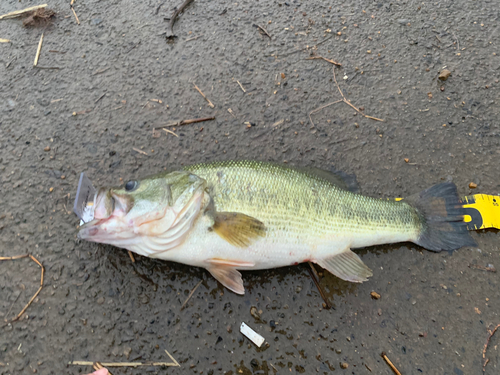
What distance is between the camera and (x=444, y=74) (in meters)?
3.03

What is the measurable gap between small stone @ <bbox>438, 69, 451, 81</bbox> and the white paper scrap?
3134 mm

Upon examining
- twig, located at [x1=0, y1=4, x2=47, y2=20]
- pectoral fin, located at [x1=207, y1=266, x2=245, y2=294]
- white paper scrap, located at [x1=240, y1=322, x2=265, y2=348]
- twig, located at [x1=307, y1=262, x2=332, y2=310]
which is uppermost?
twig, located at [x1=0, y1=4, x2=47, y2=20]

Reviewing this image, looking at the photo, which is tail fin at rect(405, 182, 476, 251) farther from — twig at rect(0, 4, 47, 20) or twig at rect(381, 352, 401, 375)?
twig at rect(0, 4, 47, 20)

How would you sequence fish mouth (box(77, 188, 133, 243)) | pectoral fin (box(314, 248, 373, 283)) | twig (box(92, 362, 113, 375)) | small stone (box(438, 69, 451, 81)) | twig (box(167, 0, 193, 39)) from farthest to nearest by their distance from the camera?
twig (box(167, 0, 193, 39)) < small stone (box(438, 69, 451, 81)) < pectoral fin (box(314, 248, 373, 283)) < twig (box(92, 362, 113, 375)) < fish mouth (box(77, 188, 133, 243))

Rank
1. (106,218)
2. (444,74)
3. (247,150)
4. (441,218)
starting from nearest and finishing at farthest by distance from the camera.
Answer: (106,218) → (441,218) → (247,150) → (444,74)

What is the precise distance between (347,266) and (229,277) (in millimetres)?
912

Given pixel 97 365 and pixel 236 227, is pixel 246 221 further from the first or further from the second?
pixel 97 365

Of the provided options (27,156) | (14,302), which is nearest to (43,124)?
(27,156)

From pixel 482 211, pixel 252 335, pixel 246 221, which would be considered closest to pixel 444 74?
pixel 482 211

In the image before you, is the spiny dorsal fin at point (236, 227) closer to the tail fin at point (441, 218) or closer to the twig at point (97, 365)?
the twig at point (97, 365)

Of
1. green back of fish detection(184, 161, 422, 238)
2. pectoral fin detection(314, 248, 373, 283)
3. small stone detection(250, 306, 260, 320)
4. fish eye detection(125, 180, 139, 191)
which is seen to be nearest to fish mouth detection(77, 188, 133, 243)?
fish eye detection(125, 180, 139, 191)

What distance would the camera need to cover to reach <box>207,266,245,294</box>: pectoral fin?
6.93 feet

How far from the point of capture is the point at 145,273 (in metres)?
2.28

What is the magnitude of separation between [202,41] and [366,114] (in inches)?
76.9
